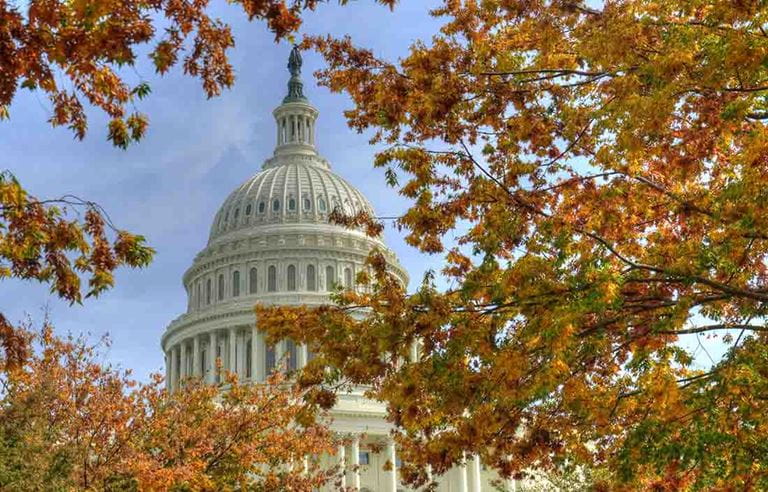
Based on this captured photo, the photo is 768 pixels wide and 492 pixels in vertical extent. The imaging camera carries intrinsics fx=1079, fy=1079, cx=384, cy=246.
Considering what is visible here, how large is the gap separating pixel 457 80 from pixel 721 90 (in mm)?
4117

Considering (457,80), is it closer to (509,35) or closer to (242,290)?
(509,35)

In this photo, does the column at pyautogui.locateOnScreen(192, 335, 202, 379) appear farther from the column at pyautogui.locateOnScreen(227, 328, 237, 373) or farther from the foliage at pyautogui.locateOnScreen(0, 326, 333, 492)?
the foliage at pyautogui.locateOnScreen(0, 326, 333, 492)

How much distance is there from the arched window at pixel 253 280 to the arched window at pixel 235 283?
51.7 inches

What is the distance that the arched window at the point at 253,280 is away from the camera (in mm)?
105906

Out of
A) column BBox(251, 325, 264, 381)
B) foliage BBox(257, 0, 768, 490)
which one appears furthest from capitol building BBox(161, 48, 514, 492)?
foliage BBox(257, 0, 768, 490)

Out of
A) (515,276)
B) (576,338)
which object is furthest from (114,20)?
(576,338)

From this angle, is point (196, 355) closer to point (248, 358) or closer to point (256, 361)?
point (248, 358)

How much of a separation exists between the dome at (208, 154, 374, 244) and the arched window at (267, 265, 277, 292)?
5.23m

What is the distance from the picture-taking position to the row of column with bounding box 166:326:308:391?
98125mm

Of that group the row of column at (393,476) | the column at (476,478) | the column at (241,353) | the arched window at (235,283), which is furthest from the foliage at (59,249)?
the arched window at (235,283)

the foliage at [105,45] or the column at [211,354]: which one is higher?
the column at [211,354]

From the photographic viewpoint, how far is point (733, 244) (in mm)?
15438

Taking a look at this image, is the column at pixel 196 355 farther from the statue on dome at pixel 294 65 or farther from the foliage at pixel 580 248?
the foliage at pixel 580 248

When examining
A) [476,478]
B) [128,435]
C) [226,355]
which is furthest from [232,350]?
[128,435]
